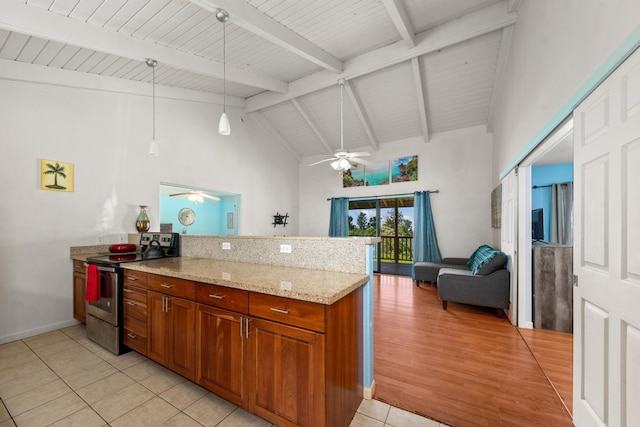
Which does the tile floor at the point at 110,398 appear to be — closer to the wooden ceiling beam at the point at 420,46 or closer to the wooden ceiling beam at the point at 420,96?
the wooden ceiling beam at the point at 420,46

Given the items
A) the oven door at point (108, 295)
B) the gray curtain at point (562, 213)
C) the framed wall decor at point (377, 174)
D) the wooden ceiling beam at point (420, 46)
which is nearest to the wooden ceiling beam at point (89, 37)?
the wooden ceiling beam at point (420, 46)

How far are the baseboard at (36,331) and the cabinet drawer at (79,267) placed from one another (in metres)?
0.66

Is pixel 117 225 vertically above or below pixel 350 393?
above

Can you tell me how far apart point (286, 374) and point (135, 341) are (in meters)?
1.72

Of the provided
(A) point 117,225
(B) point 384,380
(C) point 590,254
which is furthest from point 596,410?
(A) point 117,225

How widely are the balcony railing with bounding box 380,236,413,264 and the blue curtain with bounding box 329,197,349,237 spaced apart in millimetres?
1121

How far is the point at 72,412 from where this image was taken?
1.75 m

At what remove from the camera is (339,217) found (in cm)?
685

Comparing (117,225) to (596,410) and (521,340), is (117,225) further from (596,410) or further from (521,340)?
(521,340)

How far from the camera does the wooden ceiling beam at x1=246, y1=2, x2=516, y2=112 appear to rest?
10.8ft

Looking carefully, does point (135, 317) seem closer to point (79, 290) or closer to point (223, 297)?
point (223, 297)

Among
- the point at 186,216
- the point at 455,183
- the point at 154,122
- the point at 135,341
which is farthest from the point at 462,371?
the point at 186,216

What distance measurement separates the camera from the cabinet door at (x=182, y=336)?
187 cm

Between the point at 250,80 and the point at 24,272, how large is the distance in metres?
3.88
